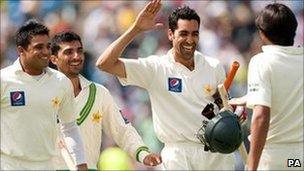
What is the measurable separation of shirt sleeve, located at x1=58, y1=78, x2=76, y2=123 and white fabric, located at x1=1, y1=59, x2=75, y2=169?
9cm

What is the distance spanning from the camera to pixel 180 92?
32.3 ft

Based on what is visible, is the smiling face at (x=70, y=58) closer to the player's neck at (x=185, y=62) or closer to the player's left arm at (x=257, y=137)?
the player's neck at (x=185, y=62)

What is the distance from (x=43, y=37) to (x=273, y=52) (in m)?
2.05

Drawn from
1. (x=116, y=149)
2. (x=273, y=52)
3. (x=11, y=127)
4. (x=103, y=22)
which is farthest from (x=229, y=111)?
(x=103, y=22)

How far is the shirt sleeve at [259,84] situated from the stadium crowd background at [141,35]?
255 inches

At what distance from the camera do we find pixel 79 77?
1088cm

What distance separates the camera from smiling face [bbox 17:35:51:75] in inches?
374

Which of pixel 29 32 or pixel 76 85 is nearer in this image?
pixel 29 32

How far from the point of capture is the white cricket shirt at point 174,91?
32.1 ft

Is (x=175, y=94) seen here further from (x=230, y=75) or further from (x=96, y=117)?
(x=96, y=117)

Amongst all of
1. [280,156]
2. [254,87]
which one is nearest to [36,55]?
[254,87]

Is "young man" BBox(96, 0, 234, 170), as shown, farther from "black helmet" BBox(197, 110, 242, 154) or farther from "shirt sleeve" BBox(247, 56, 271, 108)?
"shirt sleeve" BBox(247, 56, 271, 108)

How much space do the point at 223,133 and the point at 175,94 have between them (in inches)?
26.7

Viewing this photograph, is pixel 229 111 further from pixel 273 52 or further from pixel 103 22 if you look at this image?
pixel 103 22
